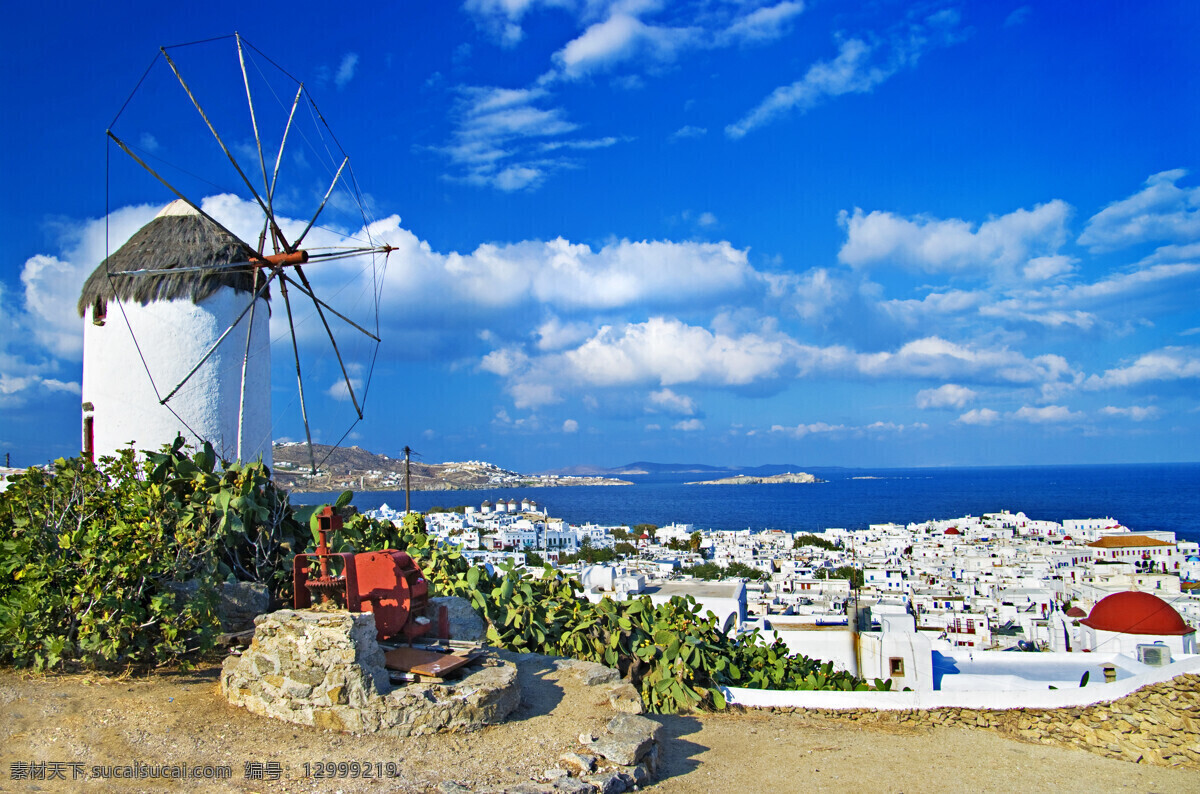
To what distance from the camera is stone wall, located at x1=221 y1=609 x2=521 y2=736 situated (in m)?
4.83

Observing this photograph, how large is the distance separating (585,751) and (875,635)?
335 inches

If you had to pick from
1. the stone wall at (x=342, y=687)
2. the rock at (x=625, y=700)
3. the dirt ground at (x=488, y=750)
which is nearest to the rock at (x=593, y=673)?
the dirt ground at (x=488, y=750)

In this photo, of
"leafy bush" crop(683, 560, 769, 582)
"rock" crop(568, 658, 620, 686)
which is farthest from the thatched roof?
"leafy bush" crop(683, 560, 769, 582)

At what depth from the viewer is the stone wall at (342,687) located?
4.83m

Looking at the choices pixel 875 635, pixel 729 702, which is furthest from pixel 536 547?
pixel 729 702

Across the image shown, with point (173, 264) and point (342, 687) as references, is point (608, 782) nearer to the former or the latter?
point (342, 687)

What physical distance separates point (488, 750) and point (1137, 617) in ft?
52.8

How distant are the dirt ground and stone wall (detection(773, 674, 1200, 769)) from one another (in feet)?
0.64

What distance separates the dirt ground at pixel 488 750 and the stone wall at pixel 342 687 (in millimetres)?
97

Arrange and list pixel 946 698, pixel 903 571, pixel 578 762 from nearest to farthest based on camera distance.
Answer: pixel 578 762 < pixel 946 698 < pixel 903 571

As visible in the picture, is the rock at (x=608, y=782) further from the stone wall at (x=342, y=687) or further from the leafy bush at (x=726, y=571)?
the leafy bush at (x=726, y=571)

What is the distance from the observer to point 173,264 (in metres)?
9.34

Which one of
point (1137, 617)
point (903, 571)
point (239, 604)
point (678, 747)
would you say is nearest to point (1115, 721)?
point (678, 747)

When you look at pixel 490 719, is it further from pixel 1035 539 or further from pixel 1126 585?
pixel 1035 539
